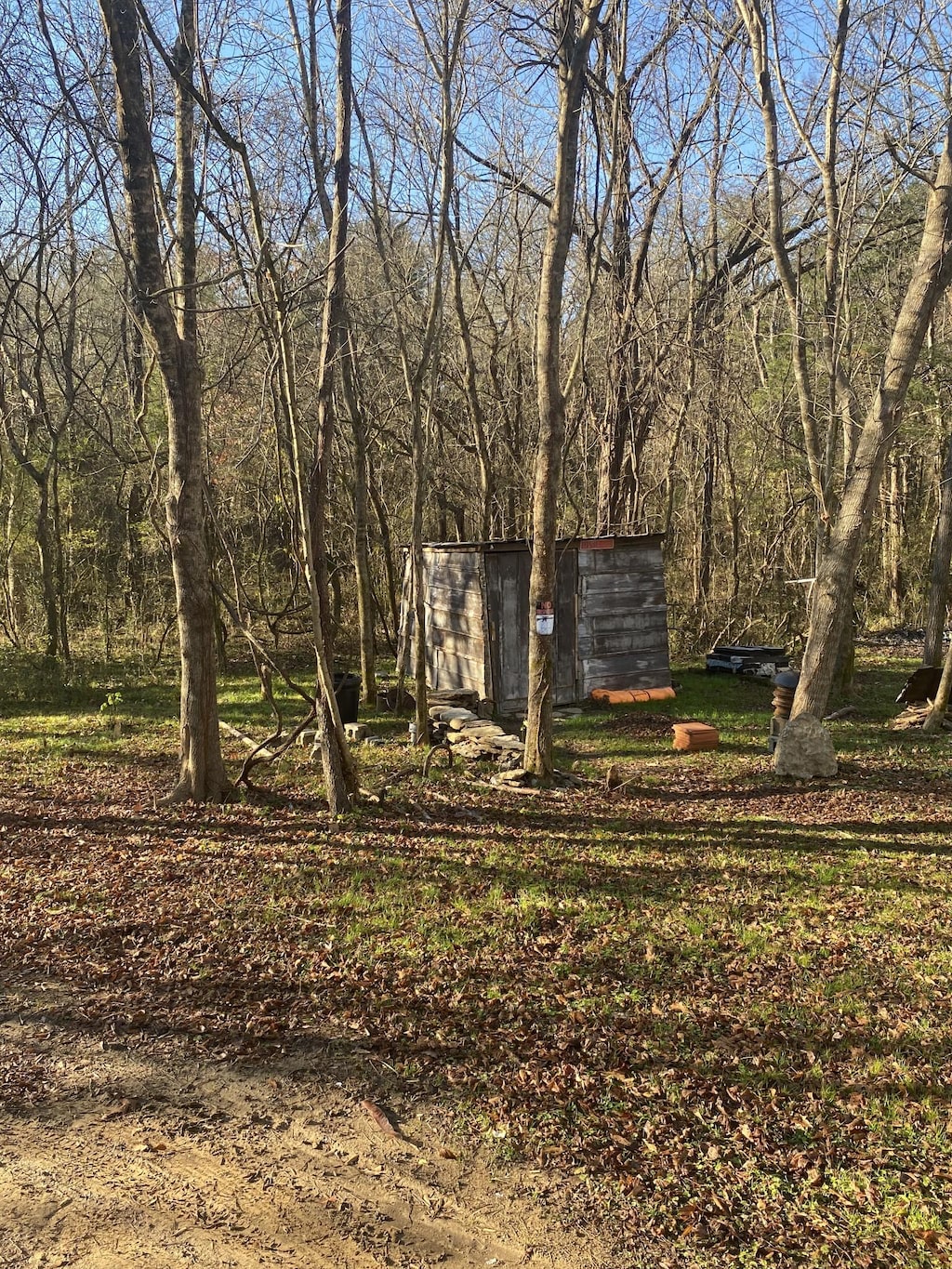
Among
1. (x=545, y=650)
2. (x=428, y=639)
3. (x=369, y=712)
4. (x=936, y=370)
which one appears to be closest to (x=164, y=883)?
(x=545, y=650)

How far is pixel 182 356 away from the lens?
729cm

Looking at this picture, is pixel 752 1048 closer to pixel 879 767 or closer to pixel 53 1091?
pixel 53 1091

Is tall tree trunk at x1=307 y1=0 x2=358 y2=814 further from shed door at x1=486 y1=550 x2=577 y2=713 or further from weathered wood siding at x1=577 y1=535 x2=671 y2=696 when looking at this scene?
weathered wood siding at x1=577 y1=535 x2=671 y2=696

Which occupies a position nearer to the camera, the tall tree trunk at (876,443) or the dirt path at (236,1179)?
the dirt path at (236,1179)

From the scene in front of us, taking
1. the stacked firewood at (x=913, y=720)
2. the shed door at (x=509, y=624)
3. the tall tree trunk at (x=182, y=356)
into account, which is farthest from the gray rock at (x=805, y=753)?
the tall tree trunk at (x=182, y=356)

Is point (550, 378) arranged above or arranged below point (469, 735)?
above

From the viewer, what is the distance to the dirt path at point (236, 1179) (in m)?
3.02

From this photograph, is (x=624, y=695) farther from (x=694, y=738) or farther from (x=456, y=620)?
(x=694, y=738)

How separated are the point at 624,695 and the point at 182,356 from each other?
8.04 metres

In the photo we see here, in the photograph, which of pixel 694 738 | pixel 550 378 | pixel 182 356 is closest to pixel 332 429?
pixel 182 356

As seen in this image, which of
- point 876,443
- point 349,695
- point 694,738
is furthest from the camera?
point 349,695

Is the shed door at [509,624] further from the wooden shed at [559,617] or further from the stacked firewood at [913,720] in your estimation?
the stacked firewood at [913,720]

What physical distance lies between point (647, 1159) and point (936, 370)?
17.1 m

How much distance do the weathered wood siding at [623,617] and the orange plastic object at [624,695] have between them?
134mm
